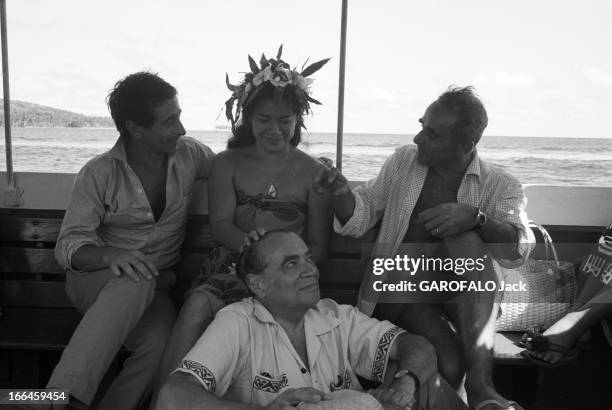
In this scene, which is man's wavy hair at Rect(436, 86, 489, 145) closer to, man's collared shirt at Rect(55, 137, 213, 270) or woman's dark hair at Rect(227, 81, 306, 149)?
woman's dark hair at Rect(227, 81, 306, 149)

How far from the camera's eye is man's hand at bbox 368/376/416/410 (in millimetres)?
2074

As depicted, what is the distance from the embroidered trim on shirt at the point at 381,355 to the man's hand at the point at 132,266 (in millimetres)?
964

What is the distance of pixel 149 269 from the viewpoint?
2760 mm

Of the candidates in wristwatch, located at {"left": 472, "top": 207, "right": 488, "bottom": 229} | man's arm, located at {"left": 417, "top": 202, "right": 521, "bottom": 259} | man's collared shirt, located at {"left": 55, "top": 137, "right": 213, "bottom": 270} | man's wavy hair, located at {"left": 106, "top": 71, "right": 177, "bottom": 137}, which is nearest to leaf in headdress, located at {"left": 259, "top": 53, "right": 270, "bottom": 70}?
man's wavy hair, located at {"left": 106, "top": 71, "right": 177, "bottom": 137}

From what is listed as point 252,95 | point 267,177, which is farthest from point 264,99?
point 267,177

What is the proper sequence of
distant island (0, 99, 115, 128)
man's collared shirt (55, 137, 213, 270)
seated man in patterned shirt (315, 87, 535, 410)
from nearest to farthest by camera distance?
seated man in patterned shirt (315, 87, 535, 410) < man's collared shirt (55, 137, 213, 270) < distant island (0, 99, 115, 128)

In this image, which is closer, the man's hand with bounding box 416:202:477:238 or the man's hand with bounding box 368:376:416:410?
the man's hand with bounding box 368:376:416:410

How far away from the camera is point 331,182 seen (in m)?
2.92

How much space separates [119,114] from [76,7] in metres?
24.9

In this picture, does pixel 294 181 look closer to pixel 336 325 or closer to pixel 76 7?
pixel 336 325

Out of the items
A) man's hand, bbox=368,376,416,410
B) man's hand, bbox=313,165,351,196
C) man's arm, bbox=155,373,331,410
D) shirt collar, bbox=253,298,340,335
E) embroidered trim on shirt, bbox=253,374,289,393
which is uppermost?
man's hand, bbox=313,165,351,196

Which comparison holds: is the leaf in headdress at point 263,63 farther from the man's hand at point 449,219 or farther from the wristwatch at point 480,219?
the wristwatch at point 480,219

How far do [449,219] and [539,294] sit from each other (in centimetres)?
81

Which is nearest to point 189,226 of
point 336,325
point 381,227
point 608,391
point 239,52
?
point 381,227
